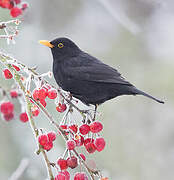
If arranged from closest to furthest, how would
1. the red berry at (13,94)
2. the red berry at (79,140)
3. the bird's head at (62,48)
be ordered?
1. the red berry at (79,140)
2. the red berry at (13,94)
3. the bird's head at (62,48)

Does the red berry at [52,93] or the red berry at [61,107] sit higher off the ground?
the red berry at [52,93]

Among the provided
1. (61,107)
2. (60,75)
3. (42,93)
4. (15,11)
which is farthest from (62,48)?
(15,11)

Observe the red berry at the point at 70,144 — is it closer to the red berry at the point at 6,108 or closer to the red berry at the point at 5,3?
the red berry at the point at 6,108

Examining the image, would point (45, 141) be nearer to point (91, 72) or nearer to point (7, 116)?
point (7, 116)

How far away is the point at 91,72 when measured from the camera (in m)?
3.66

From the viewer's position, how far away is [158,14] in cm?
659

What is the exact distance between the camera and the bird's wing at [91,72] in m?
3.56

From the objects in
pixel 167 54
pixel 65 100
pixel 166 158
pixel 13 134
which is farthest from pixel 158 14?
pixel 65 100

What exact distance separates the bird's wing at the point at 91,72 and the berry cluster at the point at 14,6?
1571 millimetres

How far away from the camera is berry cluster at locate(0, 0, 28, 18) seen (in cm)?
179

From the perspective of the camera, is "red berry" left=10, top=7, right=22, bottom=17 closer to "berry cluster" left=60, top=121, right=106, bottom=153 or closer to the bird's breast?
"berry cluster" left=60, top=121, right=106, bottom=153

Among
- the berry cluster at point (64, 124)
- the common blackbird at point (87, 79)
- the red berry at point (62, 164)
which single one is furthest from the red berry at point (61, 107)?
the common blackbird at point (87, 79)

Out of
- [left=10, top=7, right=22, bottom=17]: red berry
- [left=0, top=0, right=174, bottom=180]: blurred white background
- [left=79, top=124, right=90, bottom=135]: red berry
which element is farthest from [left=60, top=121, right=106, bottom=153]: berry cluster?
[left=0, top=0, right=174, bottom=180]: blurred white background

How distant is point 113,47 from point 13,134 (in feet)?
10.00
